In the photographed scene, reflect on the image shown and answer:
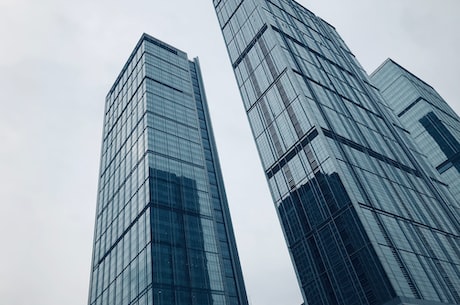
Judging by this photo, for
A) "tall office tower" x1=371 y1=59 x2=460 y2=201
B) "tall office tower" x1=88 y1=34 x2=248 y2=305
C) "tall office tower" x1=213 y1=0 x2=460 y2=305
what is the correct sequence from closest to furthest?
"tall office tower" x1=213 y1=0 x2=460 y2=305
"tall office tower" x1=88 y1=34 x2=248 y2=305
"tall office tower" x1=371 y1=59 x2=460 y2=201

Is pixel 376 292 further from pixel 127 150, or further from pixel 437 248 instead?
pixel 127 150

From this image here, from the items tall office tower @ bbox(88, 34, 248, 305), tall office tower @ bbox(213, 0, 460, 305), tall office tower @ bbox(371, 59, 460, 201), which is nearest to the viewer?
tall office tower @ bbox(213, 0, 460, 305)

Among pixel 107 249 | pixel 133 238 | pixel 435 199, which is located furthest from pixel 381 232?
pixel 107 249

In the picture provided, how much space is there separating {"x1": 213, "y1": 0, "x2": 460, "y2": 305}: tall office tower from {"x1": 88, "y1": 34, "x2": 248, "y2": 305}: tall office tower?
76.2 feet

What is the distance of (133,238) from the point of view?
10938cm

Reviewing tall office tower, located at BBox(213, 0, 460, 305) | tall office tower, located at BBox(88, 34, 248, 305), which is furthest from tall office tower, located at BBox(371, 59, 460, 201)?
tall office tower, located at BBox(88, 34, 248, 305)

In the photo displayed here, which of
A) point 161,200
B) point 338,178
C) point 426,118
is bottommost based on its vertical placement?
point 338,178

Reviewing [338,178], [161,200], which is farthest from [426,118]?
[161,200]

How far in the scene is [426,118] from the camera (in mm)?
169375

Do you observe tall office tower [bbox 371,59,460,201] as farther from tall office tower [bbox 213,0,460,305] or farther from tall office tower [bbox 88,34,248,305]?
tall office tower [bbox 88,34,248,305]

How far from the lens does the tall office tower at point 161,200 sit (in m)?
99.4

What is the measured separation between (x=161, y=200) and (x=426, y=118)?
114m

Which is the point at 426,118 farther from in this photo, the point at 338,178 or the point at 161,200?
the point at 161,200

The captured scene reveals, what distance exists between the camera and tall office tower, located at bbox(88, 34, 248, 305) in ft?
326
